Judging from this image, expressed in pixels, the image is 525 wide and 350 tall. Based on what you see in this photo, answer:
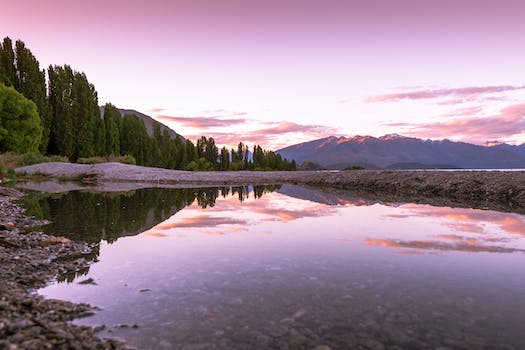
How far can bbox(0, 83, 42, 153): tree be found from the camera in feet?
155

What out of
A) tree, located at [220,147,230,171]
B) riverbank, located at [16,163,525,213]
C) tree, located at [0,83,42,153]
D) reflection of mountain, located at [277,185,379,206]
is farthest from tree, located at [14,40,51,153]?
reflection of mountain, located at [277,185,379,206]

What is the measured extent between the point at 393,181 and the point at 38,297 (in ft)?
89.7

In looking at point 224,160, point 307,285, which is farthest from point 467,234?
point 224,160

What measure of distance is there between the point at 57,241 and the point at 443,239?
10.2 metres

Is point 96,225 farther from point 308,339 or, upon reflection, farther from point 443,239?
point 443,239

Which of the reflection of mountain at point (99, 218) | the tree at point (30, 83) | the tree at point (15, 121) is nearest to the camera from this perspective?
the reflection of mountain at point (99, 218)

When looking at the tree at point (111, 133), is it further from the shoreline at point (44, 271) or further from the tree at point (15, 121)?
the shoreline at point (44, 271)

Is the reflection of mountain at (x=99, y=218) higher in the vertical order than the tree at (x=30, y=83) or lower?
lower

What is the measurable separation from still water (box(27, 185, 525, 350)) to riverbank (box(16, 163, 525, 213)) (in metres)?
9.82

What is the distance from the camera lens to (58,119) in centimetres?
5778

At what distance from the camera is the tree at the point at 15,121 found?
155ft

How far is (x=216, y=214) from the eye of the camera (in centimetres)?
1488

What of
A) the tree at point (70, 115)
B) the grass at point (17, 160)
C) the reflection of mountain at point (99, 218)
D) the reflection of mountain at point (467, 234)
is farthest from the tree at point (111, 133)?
the reflection of mountain at point (467, 234)

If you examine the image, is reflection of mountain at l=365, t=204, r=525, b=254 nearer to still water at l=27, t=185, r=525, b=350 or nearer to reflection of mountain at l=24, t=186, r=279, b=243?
still water at l=27, t=185, r=525, b=350
